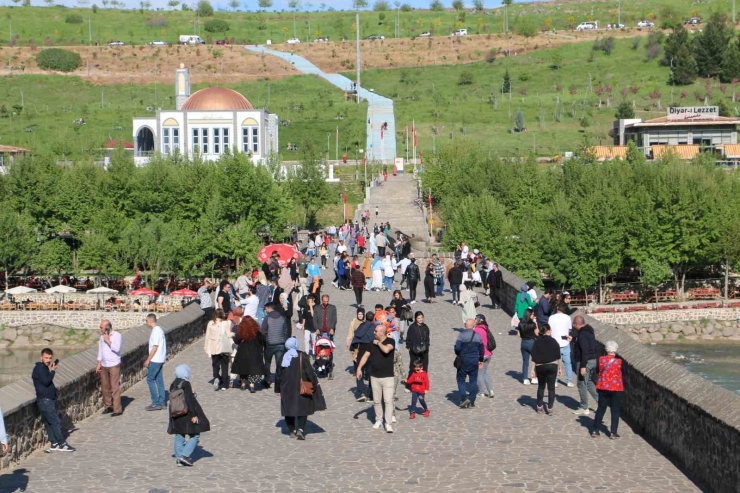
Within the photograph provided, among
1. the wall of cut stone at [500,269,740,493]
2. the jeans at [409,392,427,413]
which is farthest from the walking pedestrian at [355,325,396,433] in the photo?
the wall of cut stone at [500,269,740,493]

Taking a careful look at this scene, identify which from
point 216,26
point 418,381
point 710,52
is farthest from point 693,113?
point 216,26

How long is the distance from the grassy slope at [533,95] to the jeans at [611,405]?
75810 millimetres

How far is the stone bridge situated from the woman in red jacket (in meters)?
0.38

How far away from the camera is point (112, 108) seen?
4653 inches

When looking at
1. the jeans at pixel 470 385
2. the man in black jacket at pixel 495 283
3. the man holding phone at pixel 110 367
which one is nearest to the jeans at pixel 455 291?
the man in black jacket at pixel 495 283

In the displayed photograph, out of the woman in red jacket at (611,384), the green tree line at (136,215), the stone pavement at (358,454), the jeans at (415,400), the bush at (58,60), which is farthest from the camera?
the bush at (58,60)

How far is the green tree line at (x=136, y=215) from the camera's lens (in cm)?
5122

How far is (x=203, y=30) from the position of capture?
17450 cm

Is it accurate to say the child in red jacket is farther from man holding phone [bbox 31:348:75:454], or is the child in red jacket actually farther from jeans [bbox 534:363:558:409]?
man holding phone [bbox 31:348:75:454]

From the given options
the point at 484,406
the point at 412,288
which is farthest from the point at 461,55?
the point at 484,406

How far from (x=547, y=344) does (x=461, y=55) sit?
463 feet

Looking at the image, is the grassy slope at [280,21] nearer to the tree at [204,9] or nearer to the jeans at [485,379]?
the tree at [204,9]

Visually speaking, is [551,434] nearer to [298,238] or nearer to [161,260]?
[161,260]

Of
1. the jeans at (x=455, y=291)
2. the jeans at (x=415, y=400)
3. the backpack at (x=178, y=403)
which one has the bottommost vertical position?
the jeans at (x=455, y=291)
